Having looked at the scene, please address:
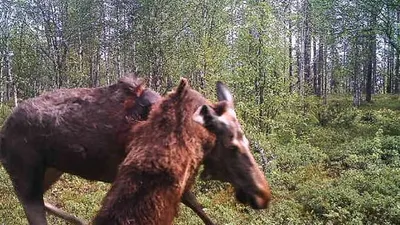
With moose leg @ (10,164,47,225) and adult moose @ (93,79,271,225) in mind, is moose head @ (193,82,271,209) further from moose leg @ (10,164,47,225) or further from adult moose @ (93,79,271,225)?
moose leg @ (10,164,47,225)

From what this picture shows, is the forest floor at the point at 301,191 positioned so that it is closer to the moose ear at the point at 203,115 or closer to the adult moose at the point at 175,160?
the adult moose at the point at 175,160

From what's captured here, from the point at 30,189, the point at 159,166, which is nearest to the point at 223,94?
the point at 159,166

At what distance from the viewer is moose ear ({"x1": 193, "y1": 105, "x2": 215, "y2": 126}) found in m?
3.04

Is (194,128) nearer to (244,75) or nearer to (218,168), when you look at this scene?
(218,168)

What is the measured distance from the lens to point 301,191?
923 cm

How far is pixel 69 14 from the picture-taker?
26.7 m

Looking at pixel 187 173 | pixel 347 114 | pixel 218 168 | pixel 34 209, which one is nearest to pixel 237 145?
pixel 218 168

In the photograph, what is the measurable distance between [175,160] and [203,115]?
0.49 m

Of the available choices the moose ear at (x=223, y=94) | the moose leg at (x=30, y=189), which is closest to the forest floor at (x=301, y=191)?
the moose leg at (x=30, y=189)

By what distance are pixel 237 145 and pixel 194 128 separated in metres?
0.43

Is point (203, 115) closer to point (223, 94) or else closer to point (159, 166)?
point (159, 166)

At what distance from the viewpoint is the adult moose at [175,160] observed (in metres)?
2.38

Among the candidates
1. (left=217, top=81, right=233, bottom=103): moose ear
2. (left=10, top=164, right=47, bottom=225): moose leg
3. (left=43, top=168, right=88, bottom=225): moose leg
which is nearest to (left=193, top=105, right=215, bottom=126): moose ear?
(left=217, top=81, right=233, bottom=103): moose ear

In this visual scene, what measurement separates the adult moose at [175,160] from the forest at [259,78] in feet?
8.88
